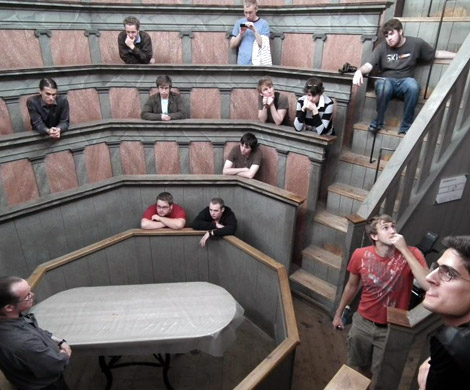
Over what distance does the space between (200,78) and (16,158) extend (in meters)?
2.11

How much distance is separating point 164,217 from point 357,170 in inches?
78.3

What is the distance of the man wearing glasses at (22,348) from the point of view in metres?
1.73

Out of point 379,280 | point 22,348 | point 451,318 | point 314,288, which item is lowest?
point 314,288

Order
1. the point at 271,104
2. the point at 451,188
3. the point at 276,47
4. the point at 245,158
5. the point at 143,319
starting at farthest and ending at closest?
the point at 276,47
the point at 245,158
the point at 271,104
the point at 451,188
the point at 143,319

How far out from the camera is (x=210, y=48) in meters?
4.37

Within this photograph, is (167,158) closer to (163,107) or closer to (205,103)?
(163,107)

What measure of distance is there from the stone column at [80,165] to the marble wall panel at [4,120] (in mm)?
605

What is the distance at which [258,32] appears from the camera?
4016 millimetres

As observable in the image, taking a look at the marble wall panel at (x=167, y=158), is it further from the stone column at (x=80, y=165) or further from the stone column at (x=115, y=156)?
the stone column at (x=80, y=165)

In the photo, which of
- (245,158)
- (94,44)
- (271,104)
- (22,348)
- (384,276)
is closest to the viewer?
(22,348)

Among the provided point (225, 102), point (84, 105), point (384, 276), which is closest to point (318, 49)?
point (225, 102)

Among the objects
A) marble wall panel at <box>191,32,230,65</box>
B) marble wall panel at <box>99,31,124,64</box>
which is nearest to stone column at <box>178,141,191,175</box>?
marble wall panel at <box>191,32,230,65</box>

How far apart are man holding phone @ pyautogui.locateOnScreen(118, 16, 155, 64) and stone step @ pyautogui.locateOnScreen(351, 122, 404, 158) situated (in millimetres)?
2497

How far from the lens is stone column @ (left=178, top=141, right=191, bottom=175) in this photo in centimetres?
406
